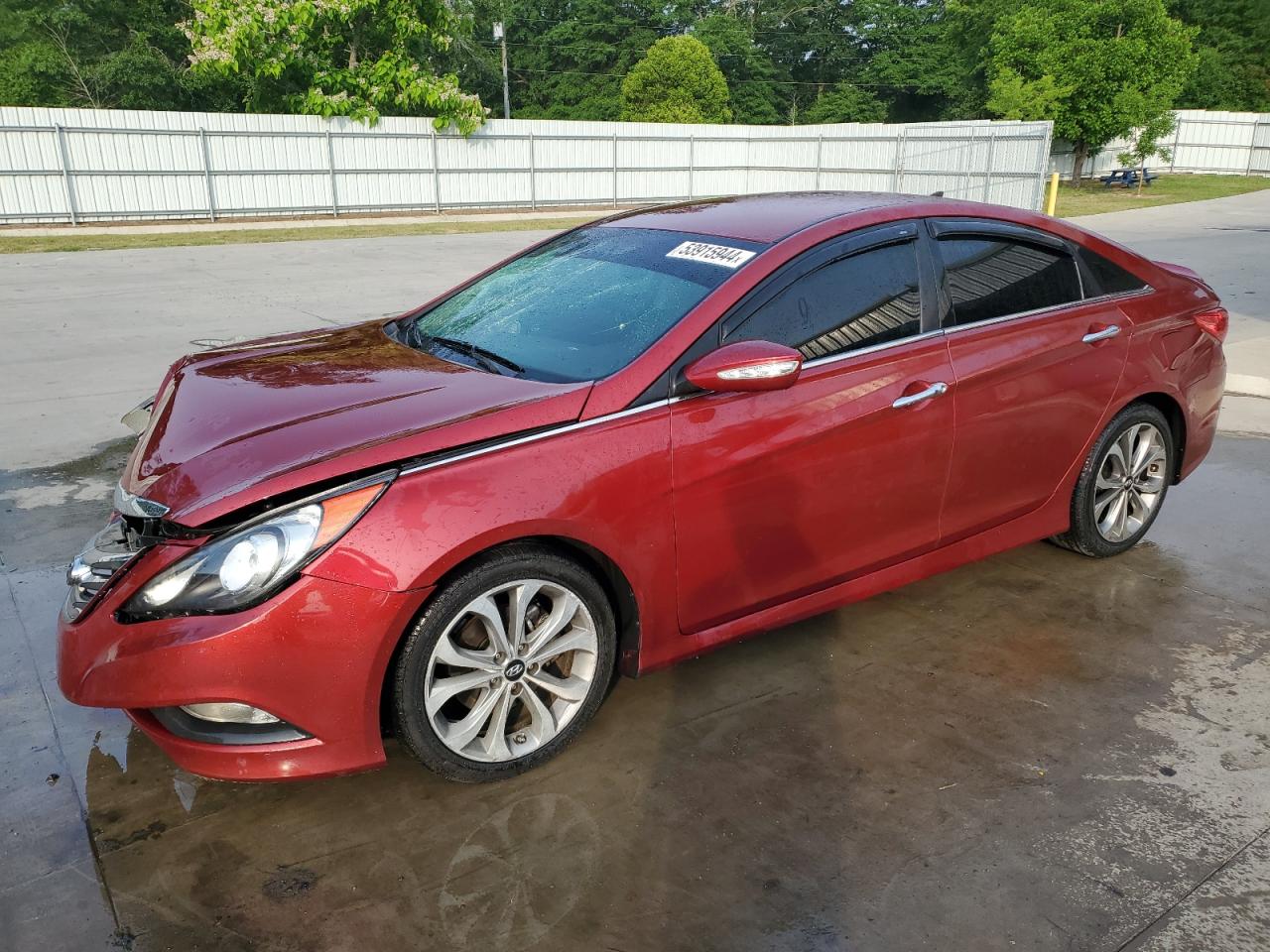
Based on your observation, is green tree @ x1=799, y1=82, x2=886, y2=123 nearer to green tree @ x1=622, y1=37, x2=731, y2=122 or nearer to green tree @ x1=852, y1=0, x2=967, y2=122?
green tree @ x1=852, y1=0, x2=967, y2=122

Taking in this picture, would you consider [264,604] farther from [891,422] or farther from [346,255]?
[346,255]

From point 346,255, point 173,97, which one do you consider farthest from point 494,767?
point 173,97

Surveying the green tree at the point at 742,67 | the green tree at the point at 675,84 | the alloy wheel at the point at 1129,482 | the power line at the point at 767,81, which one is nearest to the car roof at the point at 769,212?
the alloy wheel at the point at 1129,482

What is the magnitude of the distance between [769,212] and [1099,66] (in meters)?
31.7

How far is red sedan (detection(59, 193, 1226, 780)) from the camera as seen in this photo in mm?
2703

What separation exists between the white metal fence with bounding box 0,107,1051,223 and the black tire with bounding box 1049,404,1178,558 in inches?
788

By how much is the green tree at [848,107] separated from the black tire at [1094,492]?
51561mm

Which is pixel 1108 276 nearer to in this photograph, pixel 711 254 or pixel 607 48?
pixel 711 254

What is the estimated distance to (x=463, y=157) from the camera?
27.5 metres

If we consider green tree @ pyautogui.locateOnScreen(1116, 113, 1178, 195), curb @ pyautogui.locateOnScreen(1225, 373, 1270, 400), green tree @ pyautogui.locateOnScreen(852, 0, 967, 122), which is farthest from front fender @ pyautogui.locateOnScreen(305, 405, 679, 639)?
green tree @ pyautogui.locateOnScreen(852, 0, 967, 122)

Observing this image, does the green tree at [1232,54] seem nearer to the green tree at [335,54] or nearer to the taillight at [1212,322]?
the green tree at [335,54]

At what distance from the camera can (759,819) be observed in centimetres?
295

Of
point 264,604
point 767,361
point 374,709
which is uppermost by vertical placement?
point 767,361

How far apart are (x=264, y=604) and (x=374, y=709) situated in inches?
16.3
